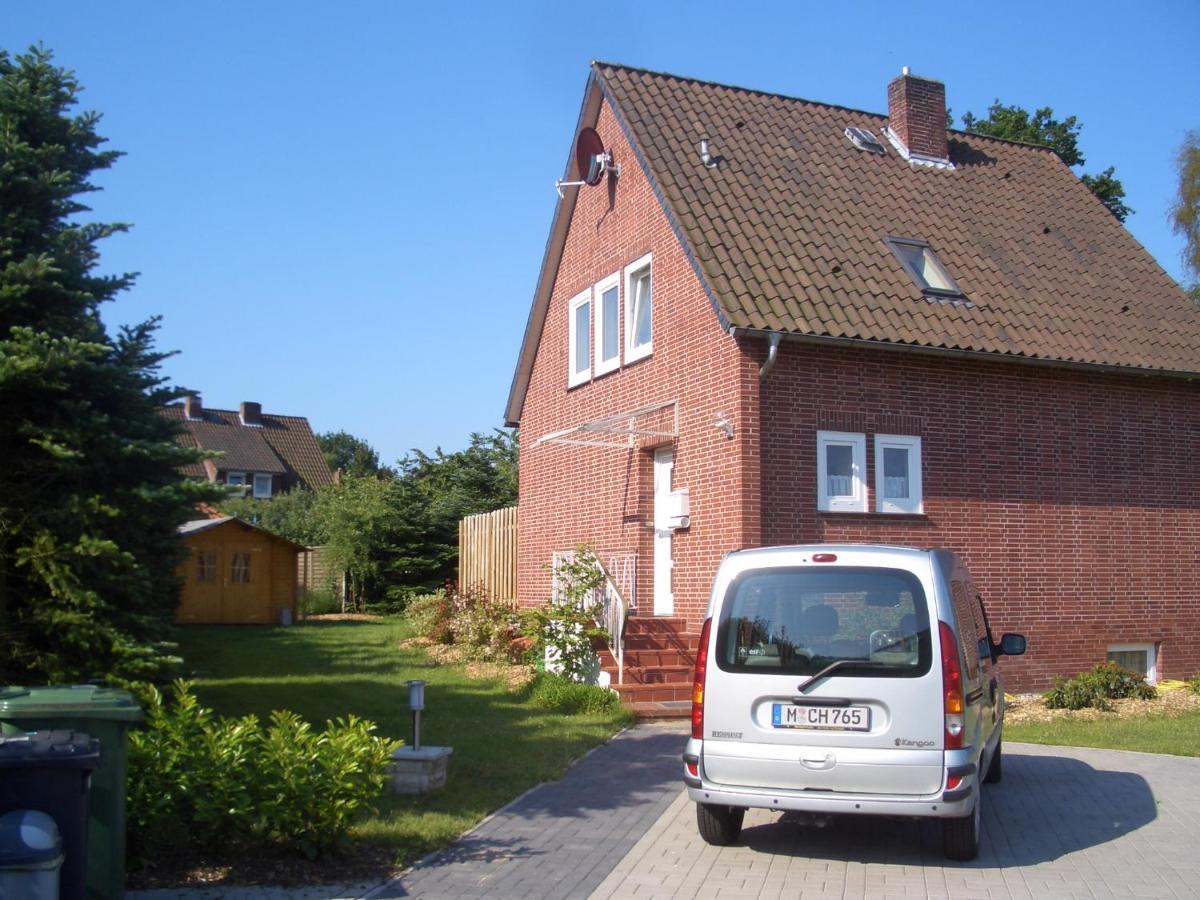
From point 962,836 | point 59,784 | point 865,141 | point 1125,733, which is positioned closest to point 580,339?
point 865,141

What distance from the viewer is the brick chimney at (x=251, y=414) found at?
64.8m

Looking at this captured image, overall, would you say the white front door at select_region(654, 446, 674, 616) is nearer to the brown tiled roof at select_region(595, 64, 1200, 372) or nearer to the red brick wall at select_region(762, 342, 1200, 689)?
the red brick wall at select_region(762, 342, 1200, 689)

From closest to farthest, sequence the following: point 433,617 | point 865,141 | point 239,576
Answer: point 865,141 → point 433,617 → point 239,576

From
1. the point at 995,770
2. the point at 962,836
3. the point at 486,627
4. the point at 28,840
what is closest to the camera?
the point at 28,840

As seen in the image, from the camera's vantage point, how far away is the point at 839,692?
7.04m

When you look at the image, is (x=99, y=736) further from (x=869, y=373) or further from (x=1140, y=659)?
(x=1140, y=659)

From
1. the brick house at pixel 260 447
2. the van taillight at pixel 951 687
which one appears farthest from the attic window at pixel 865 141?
the brick house at pixel 260 447

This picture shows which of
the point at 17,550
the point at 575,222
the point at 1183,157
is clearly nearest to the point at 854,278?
the point at 575,222

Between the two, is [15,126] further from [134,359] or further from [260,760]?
[260,760]

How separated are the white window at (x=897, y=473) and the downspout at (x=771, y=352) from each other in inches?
69.7

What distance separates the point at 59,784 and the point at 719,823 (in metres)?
3.90

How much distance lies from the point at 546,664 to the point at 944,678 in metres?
8.47

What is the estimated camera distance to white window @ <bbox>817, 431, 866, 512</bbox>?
1478 cm

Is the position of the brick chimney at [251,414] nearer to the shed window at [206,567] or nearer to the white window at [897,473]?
the shed window at [206,567]
